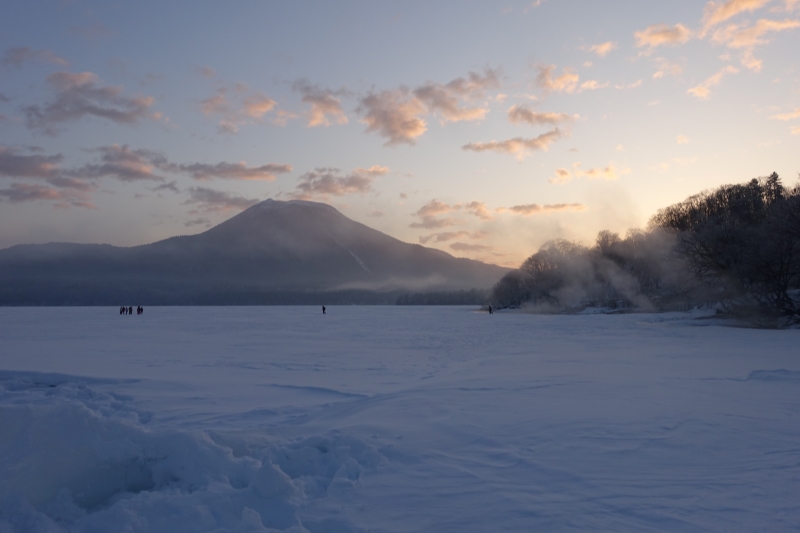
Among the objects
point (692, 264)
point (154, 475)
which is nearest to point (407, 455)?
point (154, 475)

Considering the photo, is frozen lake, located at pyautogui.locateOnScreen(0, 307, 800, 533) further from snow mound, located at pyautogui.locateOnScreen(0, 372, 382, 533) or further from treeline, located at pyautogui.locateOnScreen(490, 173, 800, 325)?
treeline, located at pyautogui.locateOnScreen(490, 173, 800, 325)

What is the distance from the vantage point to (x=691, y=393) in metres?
9.54

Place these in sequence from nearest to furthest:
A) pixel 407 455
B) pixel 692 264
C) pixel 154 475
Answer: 1. pixel 154 475
2. pixel 407 455
3. pixel 692 264

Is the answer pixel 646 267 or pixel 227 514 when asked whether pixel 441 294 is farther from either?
pixel 227 514

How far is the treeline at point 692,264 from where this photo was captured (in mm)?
32000

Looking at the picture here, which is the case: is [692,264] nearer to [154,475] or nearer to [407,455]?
[407,455]

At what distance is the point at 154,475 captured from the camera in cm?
542

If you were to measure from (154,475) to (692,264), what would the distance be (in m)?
37.2

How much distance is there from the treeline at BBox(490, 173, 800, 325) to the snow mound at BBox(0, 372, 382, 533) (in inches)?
1360

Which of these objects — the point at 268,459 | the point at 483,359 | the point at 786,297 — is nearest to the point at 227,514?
the point at 268,459

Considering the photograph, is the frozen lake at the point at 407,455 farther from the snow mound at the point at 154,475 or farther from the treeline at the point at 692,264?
the treeline at the point at 692,264

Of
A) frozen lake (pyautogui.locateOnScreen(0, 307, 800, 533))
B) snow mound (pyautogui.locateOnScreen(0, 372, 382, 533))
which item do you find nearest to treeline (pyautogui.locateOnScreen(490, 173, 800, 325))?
frozen lake (pyautogui.locateOnScreen(0, 307, 800, 533))

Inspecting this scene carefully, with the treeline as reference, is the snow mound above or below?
below

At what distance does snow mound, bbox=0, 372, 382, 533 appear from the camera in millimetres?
4520
